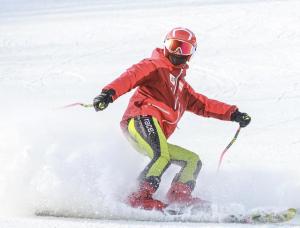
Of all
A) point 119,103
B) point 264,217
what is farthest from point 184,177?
point 119,103

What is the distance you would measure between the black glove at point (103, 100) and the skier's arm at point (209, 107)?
0.95 m

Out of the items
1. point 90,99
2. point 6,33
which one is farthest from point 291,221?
point 6,33

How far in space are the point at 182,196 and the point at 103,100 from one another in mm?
995

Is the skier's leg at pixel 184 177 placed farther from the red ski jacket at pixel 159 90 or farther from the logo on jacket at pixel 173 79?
the logo on jacket at pixel 173 79

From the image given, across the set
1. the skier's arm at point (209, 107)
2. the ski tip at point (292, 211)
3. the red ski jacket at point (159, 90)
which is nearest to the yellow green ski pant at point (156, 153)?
the red ski jacket at point (159, 90)

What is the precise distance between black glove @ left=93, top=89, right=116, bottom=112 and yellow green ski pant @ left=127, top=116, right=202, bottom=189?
1.52 feet

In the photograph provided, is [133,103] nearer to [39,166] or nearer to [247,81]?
[39,166]

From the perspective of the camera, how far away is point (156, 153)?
4957mm

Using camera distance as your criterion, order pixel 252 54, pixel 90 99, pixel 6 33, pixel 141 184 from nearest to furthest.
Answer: pixel 141 184 → pixel 90 99 → pixel 252 54 → pixel 6 33

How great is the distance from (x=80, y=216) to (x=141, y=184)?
53 cm

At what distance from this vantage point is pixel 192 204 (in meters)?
4.85

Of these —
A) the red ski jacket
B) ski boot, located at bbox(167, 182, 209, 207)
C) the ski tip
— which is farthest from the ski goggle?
the ski tip

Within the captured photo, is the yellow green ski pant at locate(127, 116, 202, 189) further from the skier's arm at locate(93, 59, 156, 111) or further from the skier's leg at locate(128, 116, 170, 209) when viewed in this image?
the skier's arm at locate(93, 59, 156, 111)

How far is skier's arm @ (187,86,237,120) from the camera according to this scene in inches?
212
